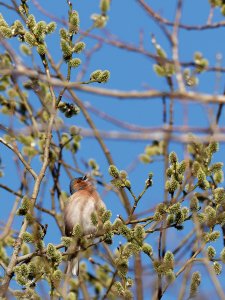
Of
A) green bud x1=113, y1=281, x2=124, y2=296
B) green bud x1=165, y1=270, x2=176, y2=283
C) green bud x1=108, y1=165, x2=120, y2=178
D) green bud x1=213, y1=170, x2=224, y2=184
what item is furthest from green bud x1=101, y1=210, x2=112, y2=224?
green bud x1=213, y1=170, x2=224, y2=184

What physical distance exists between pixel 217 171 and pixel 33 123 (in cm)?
309

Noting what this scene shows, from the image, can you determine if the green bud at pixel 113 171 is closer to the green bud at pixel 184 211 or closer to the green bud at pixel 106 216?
the green bud at pixel 106 216

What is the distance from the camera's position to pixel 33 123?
24.6ft

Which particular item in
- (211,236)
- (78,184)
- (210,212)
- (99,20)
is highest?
(78,184)

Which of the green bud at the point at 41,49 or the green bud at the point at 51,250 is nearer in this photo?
A: the green bud at the point at 51,250

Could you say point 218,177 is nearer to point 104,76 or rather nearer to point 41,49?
point 104,76

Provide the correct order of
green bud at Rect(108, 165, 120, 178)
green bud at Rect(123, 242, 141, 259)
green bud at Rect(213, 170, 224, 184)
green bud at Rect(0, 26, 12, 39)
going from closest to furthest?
green bud at Rect(123, 242, 141, 259) < green bud at Rect(108, 165, 120, 178) < green bud at Rect(213, 170, 224, 184) < green bud at Rect(0, 26, 12, 39)

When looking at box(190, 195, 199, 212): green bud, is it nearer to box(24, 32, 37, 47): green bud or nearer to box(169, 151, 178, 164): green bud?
box(169, 151, 178, 164): green bud

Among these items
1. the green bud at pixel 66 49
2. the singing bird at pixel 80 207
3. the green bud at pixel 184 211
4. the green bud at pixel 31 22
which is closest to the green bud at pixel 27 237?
the green bud at pixel 184 211

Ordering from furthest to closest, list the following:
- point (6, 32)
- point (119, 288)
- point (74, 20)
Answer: point (6, 32), point (74, 20), point (119, 288)

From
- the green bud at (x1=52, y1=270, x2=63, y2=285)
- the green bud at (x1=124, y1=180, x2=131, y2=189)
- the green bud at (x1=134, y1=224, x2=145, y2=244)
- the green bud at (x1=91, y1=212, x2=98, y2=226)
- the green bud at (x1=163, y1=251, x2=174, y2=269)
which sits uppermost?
the green bud at (x1=124, y1=180, x2=131, y2=189)

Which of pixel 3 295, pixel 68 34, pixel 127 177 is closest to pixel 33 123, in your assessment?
pixel 68 34

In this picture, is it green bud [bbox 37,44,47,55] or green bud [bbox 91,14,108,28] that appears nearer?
green bud [bbox 91,14,108,28]

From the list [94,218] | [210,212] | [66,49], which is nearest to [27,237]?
[94,218]
